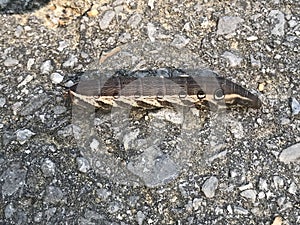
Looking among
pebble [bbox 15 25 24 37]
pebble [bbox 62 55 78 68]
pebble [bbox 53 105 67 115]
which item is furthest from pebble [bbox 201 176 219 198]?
pebble [bbox 15 25 24 37]

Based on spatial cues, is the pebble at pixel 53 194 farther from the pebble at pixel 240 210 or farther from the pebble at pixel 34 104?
the pebble at pixel 240 210

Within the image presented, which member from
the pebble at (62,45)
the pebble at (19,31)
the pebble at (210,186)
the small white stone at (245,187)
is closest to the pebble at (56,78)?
the pebble at (62,45)

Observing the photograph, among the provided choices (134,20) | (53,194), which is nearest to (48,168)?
(53,194)

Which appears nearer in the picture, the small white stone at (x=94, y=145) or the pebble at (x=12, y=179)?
the pebble at (x=12, y=179)

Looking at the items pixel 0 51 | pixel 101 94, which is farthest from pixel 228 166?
pixel 0 51

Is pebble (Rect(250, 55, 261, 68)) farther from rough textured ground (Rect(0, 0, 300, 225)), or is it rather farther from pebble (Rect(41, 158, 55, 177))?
pebble (Rect(41, 158, 55, 177))

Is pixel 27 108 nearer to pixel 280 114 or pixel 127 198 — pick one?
pixel 127 198
